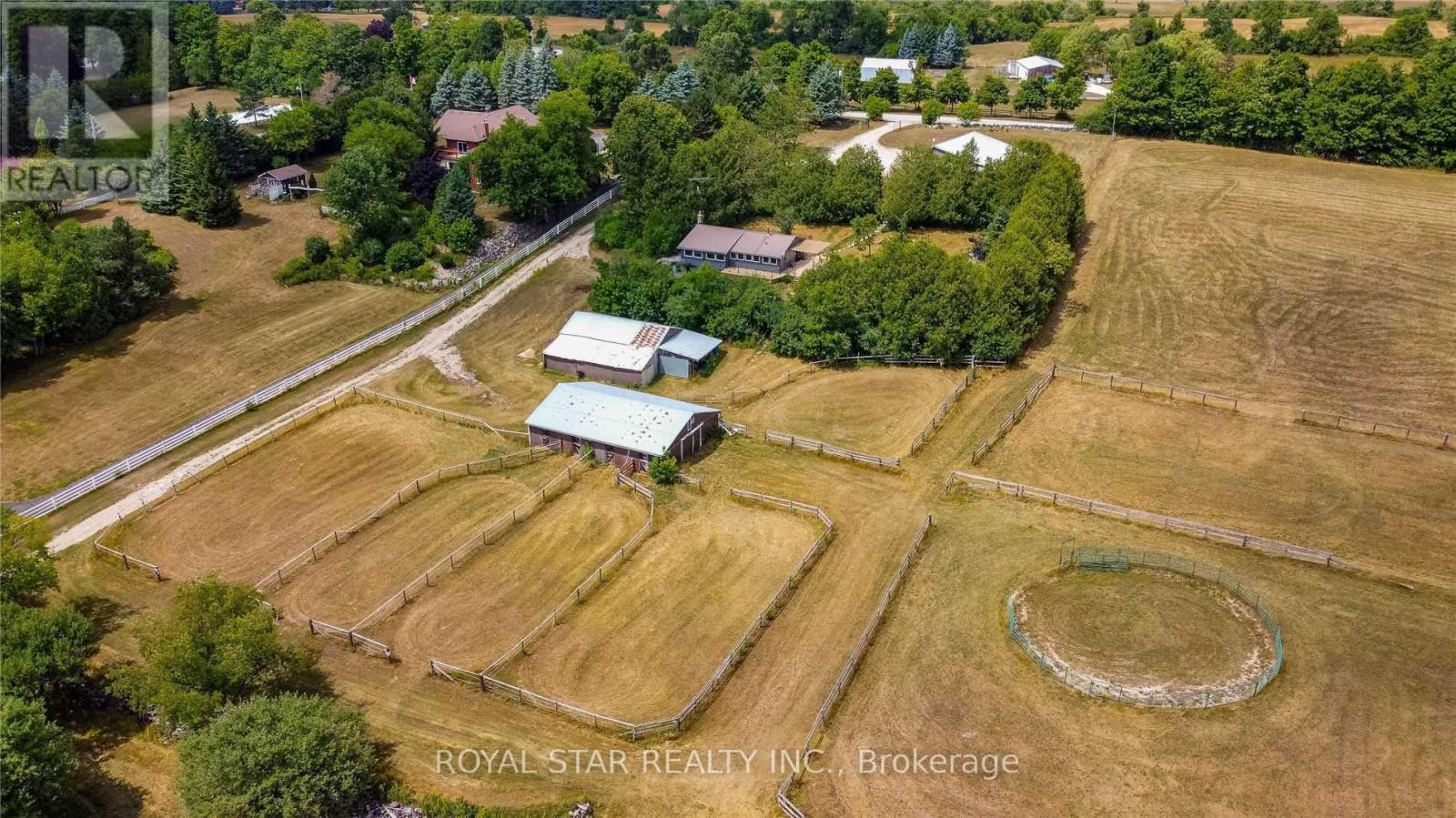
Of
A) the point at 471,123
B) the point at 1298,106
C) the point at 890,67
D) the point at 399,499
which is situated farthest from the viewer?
the point at 890,67

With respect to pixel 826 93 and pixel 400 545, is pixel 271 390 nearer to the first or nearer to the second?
pixel 400 545

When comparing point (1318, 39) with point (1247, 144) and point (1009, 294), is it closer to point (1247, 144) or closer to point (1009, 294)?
point (1247, 144)

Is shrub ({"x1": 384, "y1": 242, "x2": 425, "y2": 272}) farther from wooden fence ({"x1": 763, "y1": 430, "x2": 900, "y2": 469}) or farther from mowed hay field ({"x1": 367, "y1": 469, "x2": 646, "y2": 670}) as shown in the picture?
wooden fence ({"x1": 763, "y1": 430, "x2": 900, "y2": 469})

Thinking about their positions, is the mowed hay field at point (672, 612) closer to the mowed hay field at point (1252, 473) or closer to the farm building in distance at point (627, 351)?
the mowed hay field at point (1252, 473)

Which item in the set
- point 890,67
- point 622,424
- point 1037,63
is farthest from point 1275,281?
point 890,67

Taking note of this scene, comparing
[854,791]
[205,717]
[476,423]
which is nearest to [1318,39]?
[476,423]
